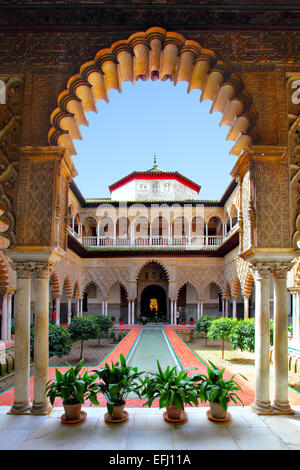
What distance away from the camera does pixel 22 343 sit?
16.8 ft

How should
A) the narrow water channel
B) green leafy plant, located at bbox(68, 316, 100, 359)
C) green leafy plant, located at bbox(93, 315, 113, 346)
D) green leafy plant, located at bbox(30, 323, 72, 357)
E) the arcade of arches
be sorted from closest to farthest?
the arcade of arches < green leafy plant, located at bbox(30, 323, 72, 357) < the narrow water channel < green leafy plant, located at bbox(68, 316, 100, 359) < green leafy plant, located at bbox(93, 315, 113, 346)

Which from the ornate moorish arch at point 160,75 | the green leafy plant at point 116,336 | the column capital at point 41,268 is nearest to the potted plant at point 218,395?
the column capital at point 41,268

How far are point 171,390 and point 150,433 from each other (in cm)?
55

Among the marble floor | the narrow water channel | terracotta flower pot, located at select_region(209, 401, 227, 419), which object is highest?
terracotta flower pot, located at select_region(209, 401, 227, 419)

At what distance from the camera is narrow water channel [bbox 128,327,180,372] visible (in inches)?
392

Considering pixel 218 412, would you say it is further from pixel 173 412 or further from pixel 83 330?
pixel 83 330

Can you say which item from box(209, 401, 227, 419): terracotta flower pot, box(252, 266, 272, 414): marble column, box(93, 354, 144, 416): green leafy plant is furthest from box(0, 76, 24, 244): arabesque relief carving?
box(252, 266, 272, 414): marble column

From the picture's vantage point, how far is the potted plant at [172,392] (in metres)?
4.45

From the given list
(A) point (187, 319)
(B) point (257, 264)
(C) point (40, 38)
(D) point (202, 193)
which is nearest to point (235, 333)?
(B) point (257, 264)

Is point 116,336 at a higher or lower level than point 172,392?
lower

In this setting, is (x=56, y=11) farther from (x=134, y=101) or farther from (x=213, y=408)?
(x=134, y=101)

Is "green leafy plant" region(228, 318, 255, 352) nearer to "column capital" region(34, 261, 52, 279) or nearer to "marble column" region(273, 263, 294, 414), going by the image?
"marble column" region(273, 263, 294, 414)

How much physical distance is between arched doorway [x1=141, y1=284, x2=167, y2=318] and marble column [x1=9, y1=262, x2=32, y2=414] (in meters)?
22.2

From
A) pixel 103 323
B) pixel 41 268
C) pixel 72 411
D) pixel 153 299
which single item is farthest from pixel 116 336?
pixel 72 411
